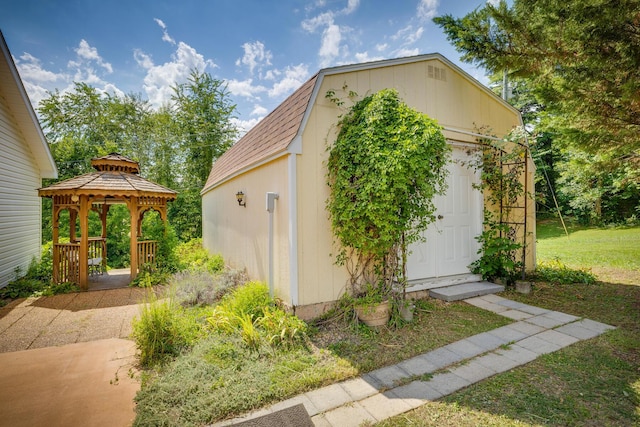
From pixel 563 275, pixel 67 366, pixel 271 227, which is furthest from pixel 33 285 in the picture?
pixel 563 275

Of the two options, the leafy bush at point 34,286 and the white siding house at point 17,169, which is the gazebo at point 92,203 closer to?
the leafy bush at point 34,286

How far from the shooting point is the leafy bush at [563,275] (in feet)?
18.4

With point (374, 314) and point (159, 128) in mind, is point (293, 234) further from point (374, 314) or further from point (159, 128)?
point (159, 128)

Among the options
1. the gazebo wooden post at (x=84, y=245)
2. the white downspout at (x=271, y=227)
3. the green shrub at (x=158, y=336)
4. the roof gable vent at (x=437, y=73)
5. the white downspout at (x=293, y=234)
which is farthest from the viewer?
the gazebo wooden post at (x=84, y=245)

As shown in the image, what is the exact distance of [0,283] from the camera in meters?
6.54

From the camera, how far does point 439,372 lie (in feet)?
8.96

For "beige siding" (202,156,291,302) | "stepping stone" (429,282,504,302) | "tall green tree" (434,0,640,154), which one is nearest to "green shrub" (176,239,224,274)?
"beige siding" (202,156,291,302)

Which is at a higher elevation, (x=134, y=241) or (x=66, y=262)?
(x=134, y=241)

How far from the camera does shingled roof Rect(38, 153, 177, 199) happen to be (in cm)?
657

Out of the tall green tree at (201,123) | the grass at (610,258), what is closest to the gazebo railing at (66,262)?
the tall green tree at (201,123)

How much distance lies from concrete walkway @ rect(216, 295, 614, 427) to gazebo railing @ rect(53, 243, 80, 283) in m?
6.91

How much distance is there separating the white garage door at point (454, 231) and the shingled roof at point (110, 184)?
6.65 meters

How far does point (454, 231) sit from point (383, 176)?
2672mm

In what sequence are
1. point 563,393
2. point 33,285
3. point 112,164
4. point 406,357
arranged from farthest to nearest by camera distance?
point 112,164 < point 33,285 < point 406,357 < point 563,393
